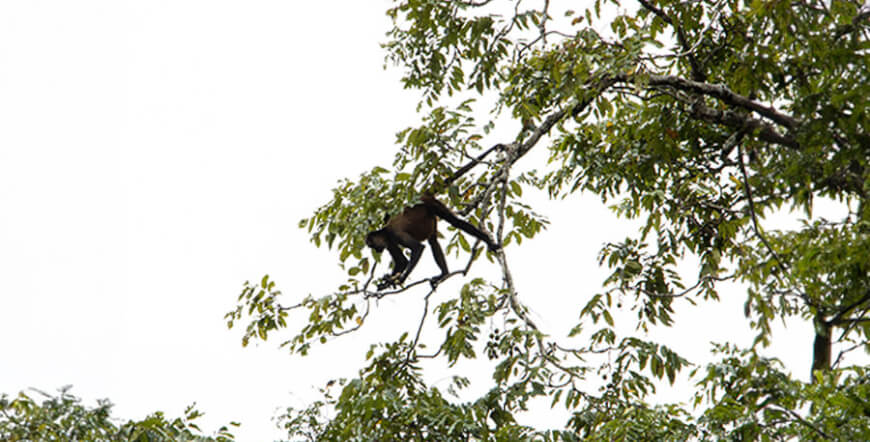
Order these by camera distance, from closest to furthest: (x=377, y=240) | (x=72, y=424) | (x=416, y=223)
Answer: (x=72, y=424), (x=416, y=223), (x=377, y=240)

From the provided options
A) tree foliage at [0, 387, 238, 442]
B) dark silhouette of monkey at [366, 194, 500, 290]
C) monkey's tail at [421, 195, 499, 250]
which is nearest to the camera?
tree foliage at [0, 387, 238, 442]

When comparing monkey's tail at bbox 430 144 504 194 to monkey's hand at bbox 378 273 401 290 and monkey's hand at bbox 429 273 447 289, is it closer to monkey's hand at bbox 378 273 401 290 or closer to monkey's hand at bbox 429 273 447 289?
monkey's hand at bbox 429 273 447 289

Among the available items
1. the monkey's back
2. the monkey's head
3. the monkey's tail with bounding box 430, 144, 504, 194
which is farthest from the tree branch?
the monkey's head

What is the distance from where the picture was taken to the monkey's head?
6.16 metres

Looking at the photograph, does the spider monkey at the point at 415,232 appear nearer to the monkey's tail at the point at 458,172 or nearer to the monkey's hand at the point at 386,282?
the monkey's hand at the point at 386,282

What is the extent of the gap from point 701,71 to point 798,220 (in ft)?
4.87

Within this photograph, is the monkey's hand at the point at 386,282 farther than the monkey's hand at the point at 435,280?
Yes

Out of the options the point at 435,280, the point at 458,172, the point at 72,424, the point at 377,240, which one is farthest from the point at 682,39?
the point at 72,424

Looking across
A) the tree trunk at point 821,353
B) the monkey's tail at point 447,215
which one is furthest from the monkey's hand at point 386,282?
the tree trunk at point 821,353

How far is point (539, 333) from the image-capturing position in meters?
4.02

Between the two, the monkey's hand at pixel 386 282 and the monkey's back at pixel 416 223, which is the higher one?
the monkey's back at pixel 416 223

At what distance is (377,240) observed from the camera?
6238mm

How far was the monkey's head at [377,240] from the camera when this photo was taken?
616 cm

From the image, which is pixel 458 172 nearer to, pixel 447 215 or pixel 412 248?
pixel 447 215
